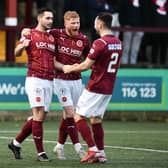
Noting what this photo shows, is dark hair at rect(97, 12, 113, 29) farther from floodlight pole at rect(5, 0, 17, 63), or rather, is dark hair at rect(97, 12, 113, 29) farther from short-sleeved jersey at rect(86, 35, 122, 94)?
floodlight pole at rect(5, 0, 17, 63)

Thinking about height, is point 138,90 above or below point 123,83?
below

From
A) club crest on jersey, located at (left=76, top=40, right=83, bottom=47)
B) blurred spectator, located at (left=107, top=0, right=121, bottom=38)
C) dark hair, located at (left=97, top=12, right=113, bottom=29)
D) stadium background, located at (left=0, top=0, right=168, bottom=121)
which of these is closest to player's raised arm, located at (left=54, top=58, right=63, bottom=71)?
club crest on jersey, located at (left=76, top=40, right=83, bottom=47)

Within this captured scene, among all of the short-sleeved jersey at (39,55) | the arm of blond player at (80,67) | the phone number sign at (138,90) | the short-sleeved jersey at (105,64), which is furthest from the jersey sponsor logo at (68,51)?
Answer: the phone number sign at (138,90)

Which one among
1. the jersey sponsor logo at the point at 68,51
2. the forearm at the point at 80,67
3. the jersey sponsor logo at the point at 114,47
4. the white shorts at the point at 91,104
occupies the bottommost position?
the white shorts at the point at 91,104

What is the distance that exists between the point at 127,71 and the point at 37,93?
7.29m

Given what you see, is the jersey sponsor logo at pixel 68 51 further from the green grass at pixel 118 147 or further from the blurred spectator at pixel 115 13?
the blurred spectator at pixel 115 13

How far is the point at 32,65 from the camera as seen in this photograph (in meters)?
12.2

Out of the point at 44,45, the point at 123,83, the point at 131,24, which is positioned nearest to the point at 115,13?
the point at 131,24

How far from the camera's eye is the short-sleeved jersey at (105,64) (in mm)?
11805

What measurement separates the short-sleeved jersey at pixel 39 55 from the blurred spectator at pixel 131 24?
8.28 metres

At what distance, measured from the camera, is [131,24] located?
20.7 metres

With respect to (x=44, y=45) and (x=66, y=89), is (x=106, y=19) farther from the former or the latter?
(x=66, y=89)

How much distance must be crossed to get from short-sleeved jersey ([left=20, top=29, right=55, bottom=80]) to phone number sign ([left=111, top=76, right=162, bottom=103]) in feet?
22.9

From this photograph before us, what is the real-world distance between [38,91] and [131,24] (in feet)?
29.0
